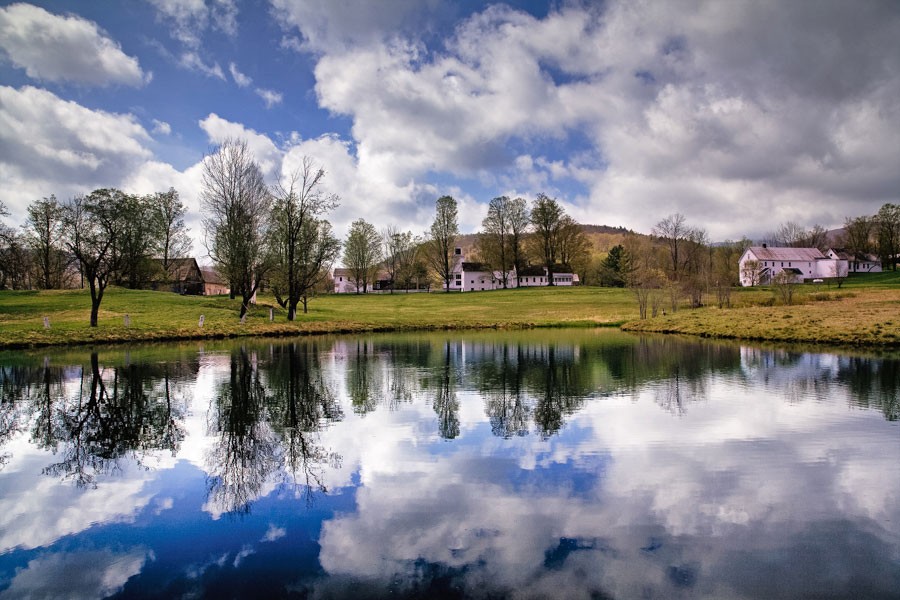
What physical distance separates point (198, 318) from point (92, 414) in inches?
1201

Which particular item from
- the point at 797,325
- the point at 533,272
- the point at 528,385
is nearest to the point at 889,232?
the point at 533,272

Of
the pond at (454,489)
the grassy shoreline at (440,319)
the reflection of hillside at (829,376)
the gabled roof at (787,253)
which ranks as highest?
the gabled roof at (787,253)

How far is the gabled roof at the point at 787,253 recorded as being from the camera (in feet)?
355

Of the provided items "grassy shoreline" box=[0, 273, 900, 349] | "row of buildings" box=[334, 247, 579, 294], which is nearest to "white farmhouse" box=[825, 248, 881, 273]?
"row of buildings" box=[334, 247, 579, 294]

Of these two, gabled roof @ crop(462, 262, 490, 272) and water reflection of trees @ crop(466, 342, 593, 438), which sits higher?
gabled roof @ crop(462, 262, 490, 272)

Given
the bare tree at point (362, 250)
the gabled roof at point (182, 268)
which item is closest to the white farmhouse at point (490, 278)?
the bare tree at point (362, 250)

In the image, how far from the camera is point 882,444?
10.3 metres

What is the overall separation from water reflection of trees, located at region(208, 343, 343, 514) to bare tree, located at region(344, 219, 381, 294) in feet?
245

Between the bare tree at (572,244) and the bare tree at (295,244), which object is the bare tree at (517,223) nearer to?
the bare tree at (572,244)

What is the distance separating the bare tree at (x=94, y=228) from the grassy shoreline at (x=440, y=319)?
14.8 feet

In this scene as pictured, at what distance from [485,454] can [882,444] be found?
7920 mm

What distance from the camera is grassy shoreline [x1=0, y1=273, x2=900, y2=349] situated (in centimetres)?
3216

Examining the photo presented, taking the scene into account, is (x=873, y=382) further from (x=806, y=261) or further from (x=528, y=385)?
(x=806, y=261)

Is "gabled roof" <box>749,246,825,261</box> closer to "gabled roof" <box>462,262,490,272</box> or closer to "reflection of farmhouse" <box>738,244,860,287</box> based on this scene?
"reflection of farmhouse" <box>738,244,860,287</box>
